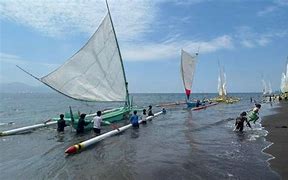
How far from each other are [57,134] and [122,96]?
6.04 meters

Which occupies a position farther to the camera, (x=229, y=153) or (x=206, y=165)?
(x=229, y=153)

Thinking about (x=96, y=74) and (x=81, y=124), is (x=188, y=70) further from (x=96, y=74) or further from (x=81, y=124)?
(x=81, y=124)

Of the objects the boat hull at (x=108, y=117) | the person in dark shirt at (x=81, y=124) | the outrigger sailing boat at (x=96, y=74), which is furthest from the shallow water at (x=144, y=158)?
the outrigger sailing boat at (x=96, y=74)

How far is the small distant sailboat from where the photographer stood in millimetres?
46094

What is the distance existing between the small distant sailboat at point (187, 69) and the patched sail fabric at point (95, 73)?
2116cm

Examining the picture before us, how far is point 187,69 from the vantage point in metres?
47.2

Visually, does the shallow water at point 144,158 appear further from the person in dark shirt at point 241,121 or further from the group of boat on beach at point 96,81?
the group of boat on beach at point 96,81

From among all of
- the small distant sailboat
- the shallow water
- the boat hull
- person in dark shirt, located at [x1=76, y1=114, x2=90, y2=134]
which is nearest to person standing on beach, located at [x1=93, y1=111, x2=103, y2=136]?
the shallow water

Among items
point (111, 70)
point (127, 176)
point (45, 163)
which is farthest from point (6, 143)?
point (127, 176)

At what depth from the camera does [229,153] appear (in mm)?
13836

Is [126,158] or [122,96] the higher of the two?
[122,96]

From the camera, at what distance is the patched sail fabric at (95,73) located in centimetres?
2011

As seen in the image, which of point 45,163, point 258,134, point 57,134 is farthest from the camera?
point 57,134

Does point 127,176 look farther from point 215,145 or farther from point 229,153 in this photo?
point 215,145
